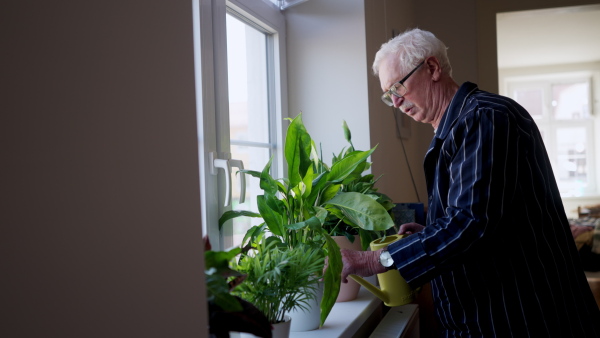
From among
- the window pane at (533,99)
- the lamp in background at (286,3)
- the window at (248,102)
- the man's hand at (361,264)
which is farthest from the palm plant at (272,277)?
the window pane at (533,99)

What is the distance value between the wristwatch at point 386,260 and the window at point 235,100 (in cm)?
41

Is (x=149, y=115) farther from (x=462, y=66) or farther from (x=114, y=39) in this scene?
(x=462, y=66)

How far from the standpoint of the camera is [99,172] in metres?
0.51

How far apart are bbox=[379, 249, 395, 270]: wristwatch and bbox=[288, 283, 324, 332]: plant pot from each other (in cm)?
23

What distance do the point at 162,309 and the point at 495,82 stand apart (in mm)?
3146

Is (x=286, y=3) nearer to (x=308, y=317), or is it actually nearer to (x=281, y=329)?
(x=308, y=317)

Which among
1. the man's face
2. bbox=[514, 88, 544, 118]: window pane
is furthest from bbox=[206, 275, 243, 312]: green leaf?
bbox=[514, 88, 544, 118]: window pane

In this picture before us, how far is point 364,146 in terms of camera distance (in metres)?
2.13

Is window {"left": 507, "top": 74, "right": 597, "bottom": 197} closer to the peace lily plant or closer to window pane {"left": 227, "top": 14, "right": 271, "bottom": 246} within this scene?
window pane {"left": 227, "top": 14, "right": 271, "bottom": 246}

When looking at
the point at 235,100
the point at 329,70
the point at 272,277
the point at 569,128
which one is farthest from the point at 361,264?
the point at 569,128

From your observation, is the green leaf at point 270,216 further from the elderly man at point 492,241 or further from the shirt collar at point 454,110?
the shirt collar at point 454,110

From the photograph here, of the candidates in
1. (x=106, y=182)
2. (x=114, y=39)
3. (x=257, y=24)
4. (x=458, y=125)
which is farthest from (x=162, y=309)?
(x=257, y=24)

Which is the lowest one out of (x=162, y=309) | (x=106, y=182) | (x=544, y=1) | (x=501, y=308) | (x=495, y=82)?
(x=501, y=308)

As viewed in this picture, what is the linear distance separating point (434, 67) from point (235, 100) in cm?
60
